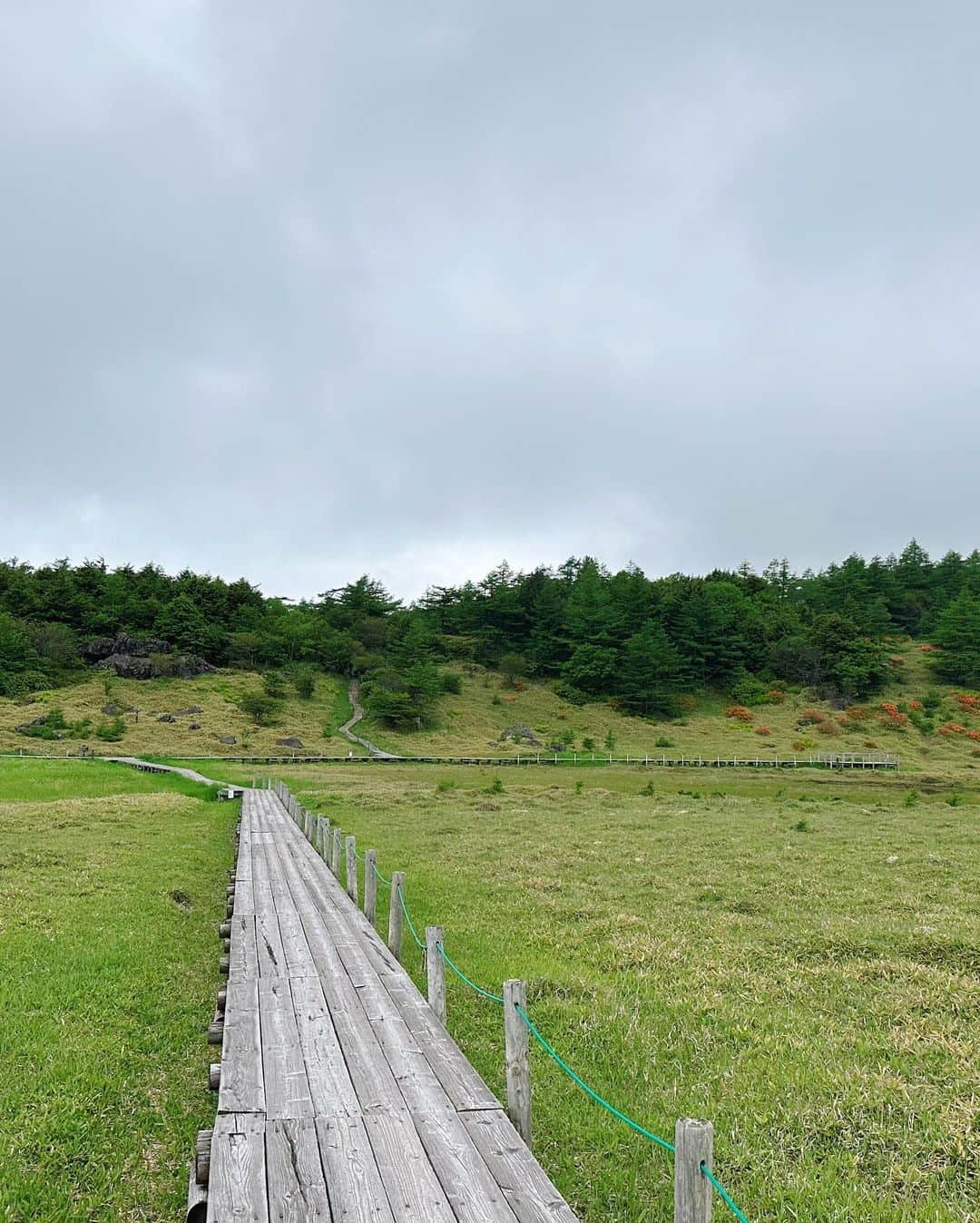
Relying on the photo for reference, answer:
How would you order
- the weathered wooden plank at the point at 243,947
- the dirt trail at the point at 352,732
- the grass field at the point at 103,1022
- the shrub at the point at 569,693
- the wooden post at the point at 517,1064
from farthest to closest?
the shrub at the point at 569,693 < the dirt trail at the point at 352,732 < the weathered wooden plank at the point at 243,947 < the wooden post at the point at 517,1064 < the grass field at the point at 103,1022

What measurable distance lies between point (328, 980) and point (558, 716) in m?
71.9

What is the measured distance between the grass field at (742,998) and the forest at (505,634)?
5626 centimetres

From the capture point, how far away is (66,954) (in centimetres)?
1083

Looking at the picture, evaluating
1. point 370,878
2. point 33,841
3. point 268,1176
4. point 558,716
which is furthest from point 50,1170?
point 558,716

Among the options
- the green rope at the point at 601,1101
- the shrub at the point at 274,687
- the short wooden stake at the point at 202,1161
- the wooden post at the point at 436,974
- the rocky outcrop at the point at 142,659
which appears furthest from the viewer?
the rocky outcrop at the point at 142,659

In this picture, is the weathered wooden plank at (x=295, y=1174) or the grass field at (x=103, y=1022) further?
the grass field at (x=103, y=1022)

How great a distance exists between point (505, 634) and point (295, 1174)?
320ft

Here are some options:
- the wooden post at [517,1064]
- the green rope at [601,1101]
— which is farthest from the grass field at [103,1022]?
the green rope at [601,1101]

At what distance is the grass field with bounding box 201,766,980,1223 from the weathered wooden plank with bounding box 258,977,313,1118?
1934mm

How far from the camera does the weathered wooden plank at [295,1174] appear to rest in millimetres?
4422

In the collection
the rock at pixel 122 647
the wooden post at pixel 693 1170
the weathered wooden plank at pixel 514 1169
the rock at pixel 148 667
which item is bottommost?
the weathered wooden plank at pixel 514 1169

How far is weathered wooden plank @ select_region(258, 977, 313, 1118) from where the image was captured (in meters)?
5.81

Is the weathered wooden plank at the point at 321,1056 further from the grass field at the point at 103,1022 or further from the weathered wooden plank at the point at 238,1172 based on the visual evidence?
the grass field at the point at 103,1022

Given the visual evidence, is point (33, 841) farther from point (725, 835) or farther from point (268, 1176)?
point (725, 835)
